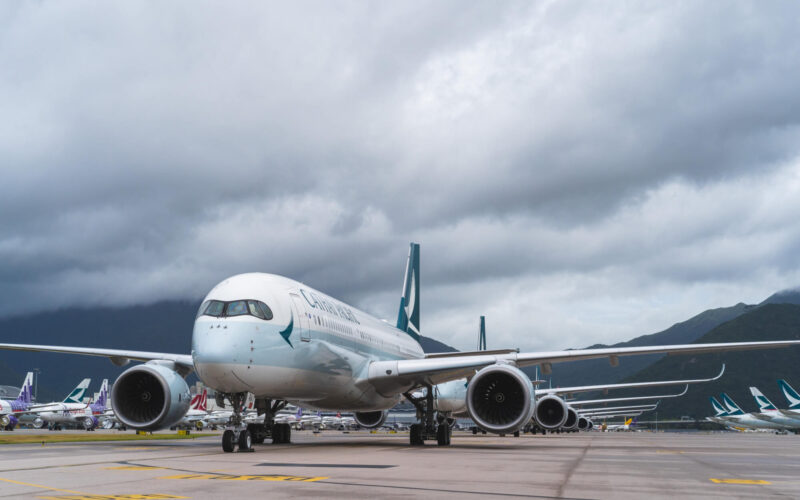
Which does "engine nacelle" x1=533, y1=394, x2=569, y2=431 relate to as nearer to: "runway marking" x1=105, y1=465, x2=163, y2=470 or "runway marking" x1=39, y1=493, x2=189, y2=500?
"runway marking" x1=105, y1=465, x2=163, y2=470

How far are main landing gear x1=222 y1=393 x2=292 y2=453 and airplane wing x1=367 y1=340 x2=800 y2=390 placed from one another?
3.09 metres

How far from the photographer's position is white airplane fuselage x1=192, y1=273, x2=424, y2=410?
15414 mm

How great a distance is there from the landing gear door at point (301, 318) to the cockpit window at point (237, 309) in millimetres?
1168

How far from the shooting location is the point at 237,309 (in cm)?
1608

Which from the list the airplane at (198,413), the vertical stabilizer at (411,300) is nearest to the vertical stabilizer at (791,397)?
the vertical stabilizer at (411,300)

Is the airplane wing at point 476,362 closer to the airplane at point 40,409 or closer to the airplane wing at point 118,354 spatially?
the airplane wing at point 118,354

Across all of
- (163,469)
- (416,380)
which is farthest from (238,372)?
(416,380)

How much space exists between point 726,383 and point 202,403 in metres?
171

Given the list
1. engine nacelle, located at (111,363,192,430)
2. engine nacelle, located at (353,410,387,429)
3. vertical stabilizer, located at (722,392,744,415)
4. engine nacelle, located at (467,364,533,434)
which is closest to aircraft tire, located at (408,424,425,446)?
engine nacelle, located at (467,364,533,434)

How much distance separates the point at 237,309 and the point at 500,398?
801cm

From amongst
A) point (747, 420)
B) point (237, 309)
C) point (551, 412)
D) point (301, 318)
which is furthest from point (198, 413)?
point (747, 420)

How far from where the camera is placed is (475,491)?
8195mm

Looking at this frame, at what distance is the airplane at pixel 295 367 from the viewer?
51.3 feet

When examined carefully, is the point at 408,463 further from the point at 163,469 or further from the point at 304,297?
the point at 304,297
